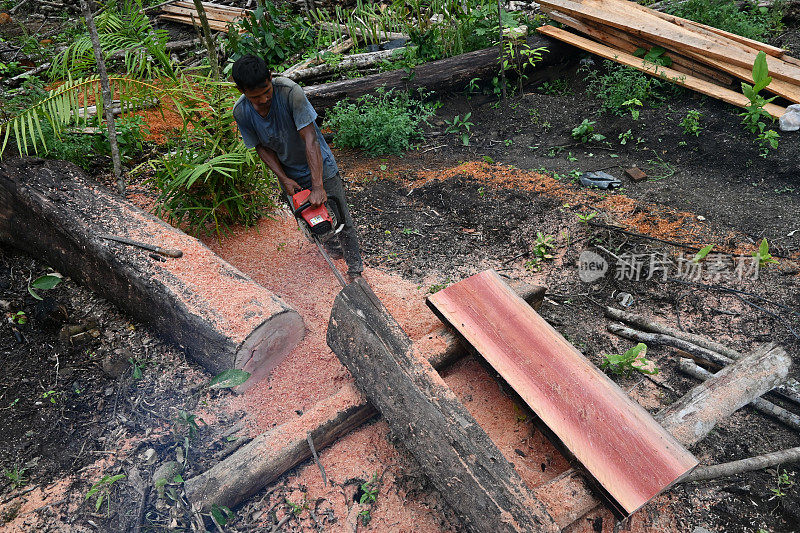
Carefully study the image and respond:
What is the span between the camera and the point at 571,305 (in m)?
3.35

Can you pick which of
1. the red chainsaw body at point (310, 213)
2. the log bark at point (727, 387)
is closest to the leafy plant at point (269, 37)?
the red chainsaw body at point (310, 213)

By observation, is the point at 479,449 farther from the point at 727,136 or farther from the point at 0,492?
the point at 727,136

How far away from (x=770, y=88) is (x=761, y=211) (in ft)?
5.79

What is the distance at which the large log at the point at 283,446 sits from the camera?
221 centimetres

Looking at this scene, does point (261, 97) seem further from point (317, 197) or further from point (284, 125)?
point (317, 197)

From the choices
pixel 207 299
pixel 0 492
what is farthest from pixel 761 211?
pixel 0 492

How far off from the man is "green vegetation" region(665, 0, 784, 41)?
547 cm

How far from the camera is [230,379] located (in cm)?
260

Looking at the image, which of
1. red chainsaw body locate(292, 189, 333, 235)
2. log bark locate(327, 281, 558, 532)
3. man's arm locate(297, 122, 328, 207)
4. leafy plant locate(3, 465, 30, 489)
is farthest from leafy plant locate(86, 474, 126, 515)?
man's arm locate(297, 122, 328, 207)

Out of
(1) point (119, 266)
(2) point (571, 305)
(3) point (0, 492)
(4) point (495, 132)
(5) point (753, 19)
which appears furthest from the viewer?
(5) point (753, 19)

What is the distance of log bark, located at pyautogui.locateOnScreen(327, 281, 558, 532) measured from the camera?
74.5 inches

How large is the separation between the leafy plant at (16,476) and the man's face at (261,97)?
89.6 inches

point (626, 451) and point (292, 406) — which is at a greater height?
point (626, 451)

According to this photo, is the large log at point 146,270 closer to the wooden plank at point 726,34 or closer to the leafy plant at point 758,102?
the leafy plant at point 758,102
